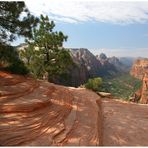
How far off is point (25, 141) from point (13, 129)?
0.80 meters

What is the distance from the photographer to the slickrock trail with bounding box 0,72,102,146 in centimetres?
997

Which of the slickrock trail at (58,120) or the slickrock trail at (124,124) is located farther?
the slickrock trail at (124,124)

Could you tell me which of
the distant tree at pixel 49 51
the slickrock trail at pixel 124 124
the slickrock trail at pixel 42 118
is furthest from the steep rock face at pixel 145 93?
the slickrock trail at pixel 42 118

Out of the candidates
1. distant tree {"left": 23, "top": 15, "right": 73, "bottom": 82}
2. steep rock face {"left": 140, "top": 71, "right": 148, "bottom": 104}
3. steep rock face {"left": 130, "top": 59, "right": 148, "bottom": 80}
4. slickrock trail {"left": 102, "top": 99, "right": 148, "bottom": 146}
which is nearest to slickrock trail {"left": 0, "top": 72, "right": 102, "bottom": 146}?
slickrock trail {"left": 102, "top": 99, "right": 148, "bottom": 146}

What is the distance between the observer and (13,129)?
10117 millimetres

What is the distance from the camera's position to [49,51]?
30734 mm

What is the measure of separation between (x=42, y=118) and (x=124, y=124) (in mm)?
4734

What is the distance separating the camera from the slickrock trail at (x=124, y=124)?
1223 centimetres

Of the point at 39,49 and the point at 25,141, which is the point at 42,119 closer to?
the point at 25,141

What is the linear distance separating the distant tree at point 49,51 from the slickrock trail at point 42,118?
1402 cm

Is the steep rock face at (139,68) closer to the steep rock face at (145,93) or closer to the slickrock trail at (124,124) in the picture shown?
the steep rock face at (145,93)

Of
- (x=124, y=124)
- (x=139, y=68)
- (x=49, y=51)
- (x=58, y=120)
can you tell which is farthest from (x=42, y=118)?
(x=139, y=68)

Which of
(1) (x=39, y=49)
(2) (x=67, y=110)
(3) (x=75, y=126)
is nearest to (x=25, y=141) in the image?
(3) (x=75, y=126)

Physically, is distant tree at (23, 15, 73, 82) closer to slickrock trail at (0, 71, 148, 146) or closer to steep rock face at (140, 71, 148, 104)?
slickrock trail at (0, 71, 148, 146)
